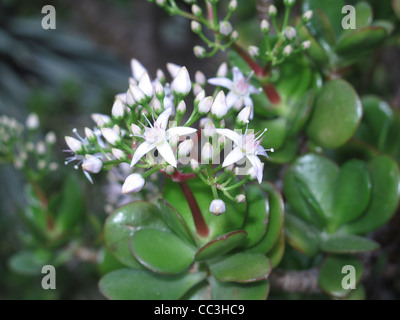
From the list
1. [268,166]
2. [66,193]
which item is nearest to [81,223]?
[66,193]

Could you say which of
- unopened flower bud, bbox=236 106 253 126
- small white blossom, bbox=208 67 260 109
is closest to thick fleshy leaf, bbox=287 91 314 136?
small white blossom, bbox=208 67 260 109

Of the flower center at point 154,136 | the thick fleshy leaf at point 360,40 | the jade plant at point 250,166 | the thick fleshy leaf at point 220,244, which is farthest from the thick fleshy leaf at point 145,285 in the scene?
the thick fleshy leaf at point 360,40

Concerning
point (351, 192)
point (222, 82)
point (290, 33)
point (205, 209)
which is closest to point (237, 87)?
point (222, 82)

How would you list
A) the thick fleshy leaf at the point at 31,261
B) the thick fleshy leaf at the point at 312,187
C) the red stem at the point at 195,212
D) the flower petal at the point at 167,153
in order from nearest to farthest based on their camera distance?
the flower petal at the point at 167,153 < the red stem at the point at 195,212 < the thick fleshy leaf at the point at 312,187 < the thick fleshy leaf at the point at 31,261

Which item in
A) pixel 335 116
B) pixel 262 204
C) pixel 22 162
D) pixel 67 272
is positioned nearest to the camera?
pixel 262 204

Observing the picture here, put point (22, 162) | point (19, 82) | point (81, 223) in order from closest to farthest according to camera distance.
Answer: point (22, 162), point (81, 223), point (19, 82)

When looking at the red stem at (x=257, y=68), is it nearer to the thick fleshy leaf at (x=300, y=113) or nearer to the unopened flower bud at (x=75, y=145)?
the thick fleshy leaf at (x=300, y=113)
